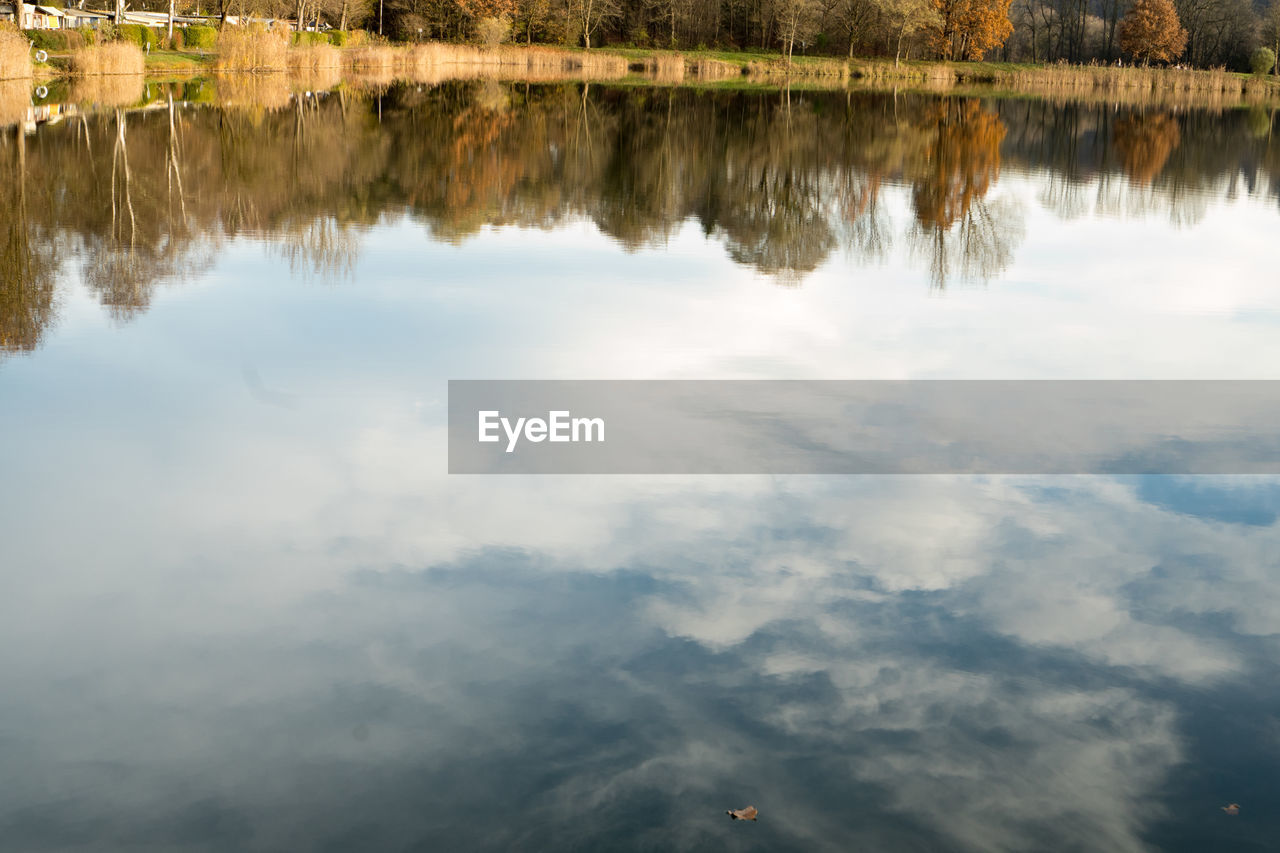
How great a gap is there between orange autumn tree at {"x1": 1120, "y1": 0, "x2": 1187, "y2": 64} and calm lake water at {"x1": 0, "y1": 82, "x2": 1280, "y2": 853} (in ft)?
226

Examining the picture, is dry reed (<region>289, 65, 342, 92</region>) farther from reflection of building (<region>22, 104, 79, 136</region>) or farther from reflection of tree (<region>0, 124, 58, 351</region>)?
reflection of tree (<region>0, 124, 58, 351</region>)

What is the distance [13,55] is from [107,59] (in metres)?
5.41

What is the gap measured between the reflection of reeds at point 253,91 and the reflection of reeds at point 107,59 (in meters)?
2.57

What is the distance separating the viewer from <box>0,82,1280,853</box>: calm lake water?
3.91 meters

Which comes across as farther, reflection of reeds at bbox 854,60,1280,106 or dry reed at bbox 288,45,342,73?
reflection of reeds at bbox 854,60,1280,106

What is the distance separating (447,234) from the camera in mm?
15016

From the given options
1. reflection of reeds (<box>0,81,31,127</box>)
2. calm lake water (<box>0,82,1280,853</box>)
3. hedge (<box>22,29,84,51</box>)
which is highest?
hedge (<box>22,29,84,51</box>)

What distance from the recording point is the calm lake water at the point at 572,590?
3.91 meters

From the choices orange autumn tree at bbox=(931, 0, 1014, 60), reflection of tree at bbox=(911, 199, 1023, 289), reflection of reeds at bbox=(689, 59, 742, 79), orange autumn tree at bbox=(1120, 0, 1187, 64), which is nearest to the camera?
reflection of tree at bbox=(911, 199, 1023, 289)

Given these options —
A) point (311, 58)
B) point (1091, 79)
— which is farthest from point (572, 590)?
point (1091, 79)

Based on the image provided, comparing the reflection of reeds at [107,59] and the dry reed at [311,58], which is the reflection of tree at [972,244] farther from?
the dry reed at [311,58]

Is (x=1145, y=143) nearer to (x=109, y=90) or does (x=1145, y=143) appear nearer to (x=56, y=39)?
(x=109, y=90)

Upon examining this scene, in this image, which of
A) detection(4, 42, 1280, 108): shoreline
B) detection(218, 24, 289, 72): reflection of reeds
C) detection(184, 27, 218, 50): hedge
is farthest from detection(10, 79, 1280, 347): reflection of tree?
detection(4, 42, 1280, 108): shoreline

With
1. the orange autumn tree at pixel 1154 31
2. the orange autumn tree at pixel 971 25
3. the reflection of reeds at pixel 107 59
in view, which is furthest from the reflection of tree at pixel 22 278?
the orange autumn tree at pixel 1154 31
